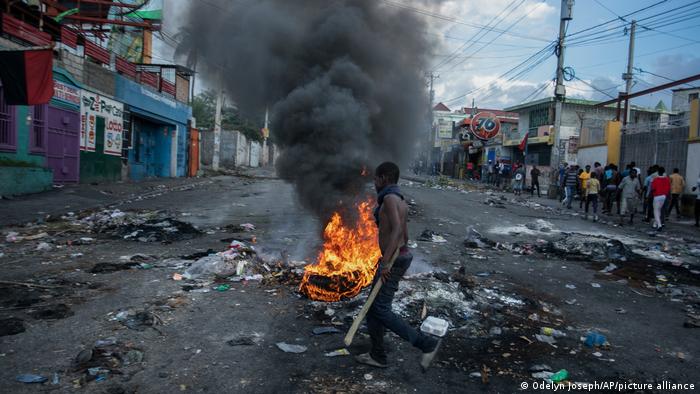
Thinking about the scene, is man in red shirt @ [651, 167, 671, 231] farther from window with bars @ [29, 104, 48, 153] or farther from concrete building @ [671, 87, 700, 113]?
concrete building @ [671, 87, 700, 113]

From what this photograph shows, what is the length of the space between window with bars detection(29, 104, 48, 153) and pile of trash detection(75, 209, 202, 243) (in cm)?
423

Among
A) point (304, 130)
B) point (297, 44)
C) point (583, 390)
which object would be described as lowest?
point (583, 390)

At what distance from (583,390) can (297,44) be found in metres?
5.29

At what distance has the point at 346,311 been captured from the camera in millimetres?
4484

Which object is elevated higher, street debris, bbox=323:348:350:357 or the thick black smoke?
the thick black smoke

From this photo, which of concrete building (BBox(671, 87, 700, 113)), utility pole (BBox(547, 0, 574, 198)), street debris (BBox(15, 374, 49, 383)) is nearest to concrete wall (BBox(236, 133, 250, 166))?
utility pole (BBox(547, 0, 574, 198))

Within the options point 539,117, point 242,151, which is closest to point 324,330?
point 539,117

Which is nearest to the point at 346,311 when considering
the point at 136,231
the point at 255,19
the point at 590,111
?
the point at 255,19

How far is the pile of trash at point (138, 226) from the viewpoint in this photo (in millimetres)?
7887

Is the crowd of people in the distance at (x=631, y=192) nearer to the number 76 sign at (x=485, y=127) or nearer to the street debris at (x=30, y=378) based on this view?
the number 76 sign at (x=485, y=127)

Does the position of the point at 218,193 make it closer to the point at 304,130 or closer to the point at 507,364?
the point at 304,130

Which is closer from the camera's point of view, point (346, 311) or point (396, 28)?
point (346, 311)

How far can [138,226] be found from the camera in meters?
8.48

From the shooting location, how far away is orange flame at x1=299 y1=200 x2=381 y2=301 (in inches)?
188
